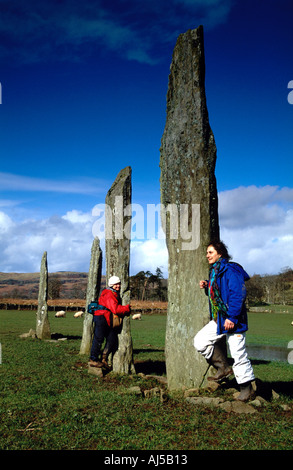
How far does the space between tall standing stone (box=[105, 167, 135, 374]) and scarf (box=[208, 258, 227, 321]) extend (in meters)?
3.84

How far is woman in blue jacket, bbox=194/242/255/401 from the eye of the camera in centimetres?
614

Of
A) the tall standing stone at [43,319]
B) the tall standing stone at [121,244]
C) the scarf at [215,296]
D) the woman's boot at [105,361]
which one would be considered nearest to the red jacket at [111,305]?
the tall standing stone at [121,244]

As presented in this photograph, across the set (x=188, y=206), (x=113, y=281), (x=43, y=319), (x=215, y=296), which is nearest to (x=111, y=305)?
(x=113, y=281)

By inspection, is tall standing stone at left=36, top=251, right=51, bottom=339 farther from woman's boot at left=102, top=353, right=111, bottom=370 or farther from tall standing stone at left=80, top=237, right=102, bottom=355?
woman's boot at left=102, top=353, right=111, bottom=370

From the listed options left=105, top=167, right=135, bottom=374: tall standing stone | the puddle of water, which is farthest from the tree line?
left=105, top=167, right=135, bottom=374: tall standing stone

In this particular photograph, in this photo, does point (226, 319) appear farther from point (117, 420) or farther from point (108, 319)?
point (108, 319)

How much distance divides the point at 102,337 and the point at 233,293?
4.82 meters

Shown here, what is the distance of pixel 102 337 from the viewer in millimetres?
9883

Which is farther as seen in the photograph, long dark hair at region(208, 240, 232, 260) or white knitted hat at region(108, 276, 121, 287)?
white knitted hat at region(108, 276, 121, 287)

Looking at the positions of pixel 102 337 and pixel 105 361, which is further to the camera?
pixel 105 361

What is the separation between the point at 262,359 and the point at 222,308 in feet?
29.7

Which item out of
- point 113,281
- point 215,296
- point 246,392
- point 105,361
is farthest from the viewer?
point 105,361
